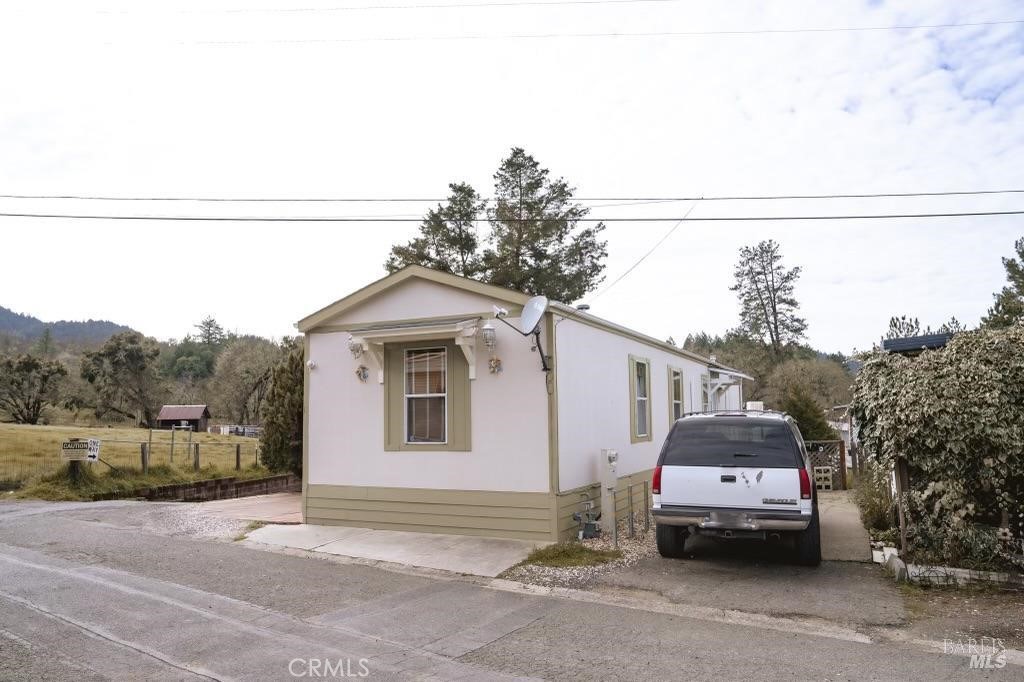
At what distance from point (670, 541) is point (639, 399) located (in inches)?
207

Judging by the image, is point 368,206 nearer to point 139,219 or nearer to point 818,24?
point 139,219

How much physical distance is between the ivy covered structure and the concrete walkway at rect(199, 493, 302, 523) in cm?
853

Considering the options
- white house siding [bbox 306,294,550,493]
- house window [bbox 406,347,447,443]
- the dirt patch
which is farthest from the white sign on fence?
the dirt patch

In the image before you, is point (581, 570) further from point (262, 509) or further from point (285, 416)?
point (285, 416)

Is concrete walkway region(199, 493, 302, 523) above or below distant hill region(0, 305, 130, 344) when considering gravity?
below

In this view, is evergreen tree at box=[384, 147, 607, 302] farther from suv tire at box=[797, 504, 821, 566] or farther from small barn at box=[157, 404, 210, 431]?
small barn at box=[157, 404, 210, 431]

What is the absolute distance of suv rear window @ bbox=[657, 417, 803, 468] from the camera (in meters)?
7.04

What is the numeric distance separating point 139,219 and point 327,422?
582cm

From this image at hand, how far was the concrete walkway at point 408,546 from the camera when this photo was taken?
7.86 meters

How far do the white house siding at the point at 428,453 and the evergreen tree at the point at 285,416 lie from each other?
14.2 feet

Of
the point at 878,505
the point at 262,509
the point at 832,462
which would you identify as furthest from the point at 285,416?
the point at 832,462

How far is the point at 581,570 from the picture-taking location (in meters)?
7.39

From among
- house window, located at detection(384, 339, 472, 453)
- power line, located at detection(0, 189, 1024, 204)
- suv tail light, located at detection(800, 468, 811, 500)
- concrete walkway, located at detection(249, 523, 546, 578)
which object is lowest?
concrete walkway, located at detection(249, 523, 546, 578)

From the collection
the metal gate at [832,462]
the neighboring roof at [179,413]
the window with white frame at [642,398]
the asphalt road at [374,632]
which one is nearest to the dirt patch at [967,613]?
the asphalt road at [374,632]
